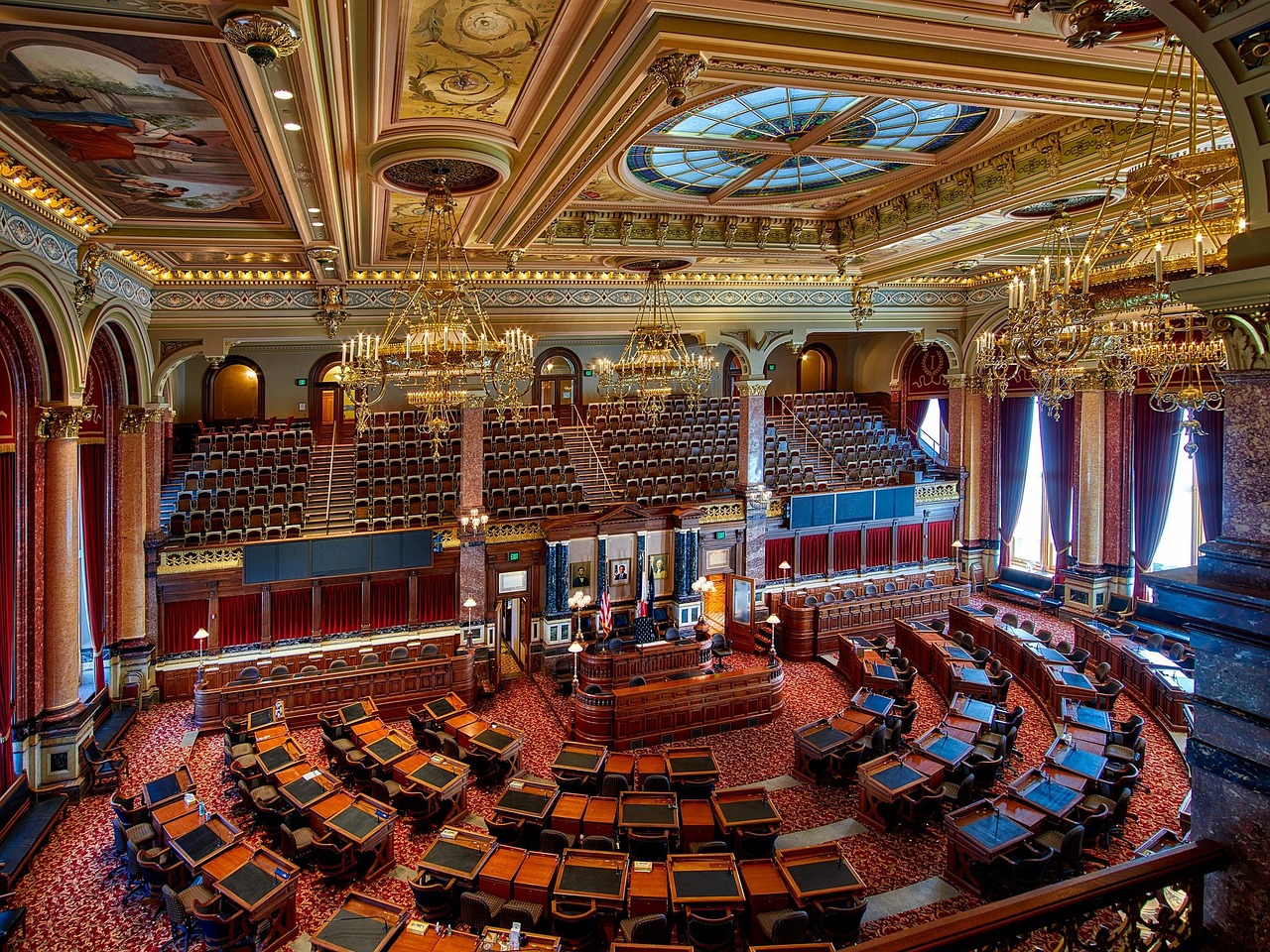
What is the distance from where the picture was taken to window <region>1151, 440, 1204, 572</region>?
1407cm

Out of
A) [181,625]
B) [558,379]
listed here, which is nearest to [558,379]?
[558,379]

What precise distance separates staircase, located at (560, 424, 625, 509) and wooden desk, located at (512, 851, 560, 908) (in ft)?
31.1

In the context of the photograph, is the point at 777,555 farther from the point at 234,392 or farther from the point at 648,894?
the point at 234,392

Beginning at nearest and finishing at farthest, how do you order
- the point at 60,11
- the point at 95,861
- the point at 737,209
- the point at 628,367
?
the point at 60,11 < the point at 95,861 < the point at 737,209 < the point at 628,367

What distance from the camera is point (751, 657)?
1510 cm

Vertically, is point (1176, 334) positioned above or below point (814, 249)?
below

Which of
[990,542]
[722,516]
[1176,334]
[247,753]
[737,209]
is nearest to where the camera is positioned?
[247,753]

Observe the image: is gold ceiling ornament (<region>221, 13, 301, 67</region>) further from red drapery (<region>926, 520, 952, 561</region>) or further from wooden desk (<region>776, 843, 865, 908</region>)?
red drapery (<region>926, 520, 952, 561</region>)

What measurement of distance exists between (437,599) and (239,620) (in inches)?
144

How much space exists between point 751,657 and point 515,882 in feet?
29.9

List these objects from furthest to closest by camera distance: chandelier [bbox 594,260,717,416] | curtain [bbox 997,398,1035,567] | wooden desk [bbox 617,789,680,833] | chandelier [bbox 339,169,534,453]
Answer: curtain [bbox 997,398,1035,567] < chandelier [bbox 594,260,717,416] < wooden desk [bbox 617,789,680,833] < chandelier [bbox 339,169,534,453]

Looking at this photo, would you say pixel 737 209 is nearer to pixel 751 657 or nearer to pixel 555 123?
pixel 555 123

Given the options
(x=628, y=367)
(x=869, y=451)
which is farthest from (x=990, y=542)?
(x=628, y=367)

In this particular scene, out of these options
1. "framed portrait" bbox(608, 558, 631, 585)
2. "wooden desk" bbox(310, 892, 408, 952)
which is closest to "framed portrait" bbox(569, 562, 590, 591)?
"framed portrait" bbox(608, 558, 631, 585)
